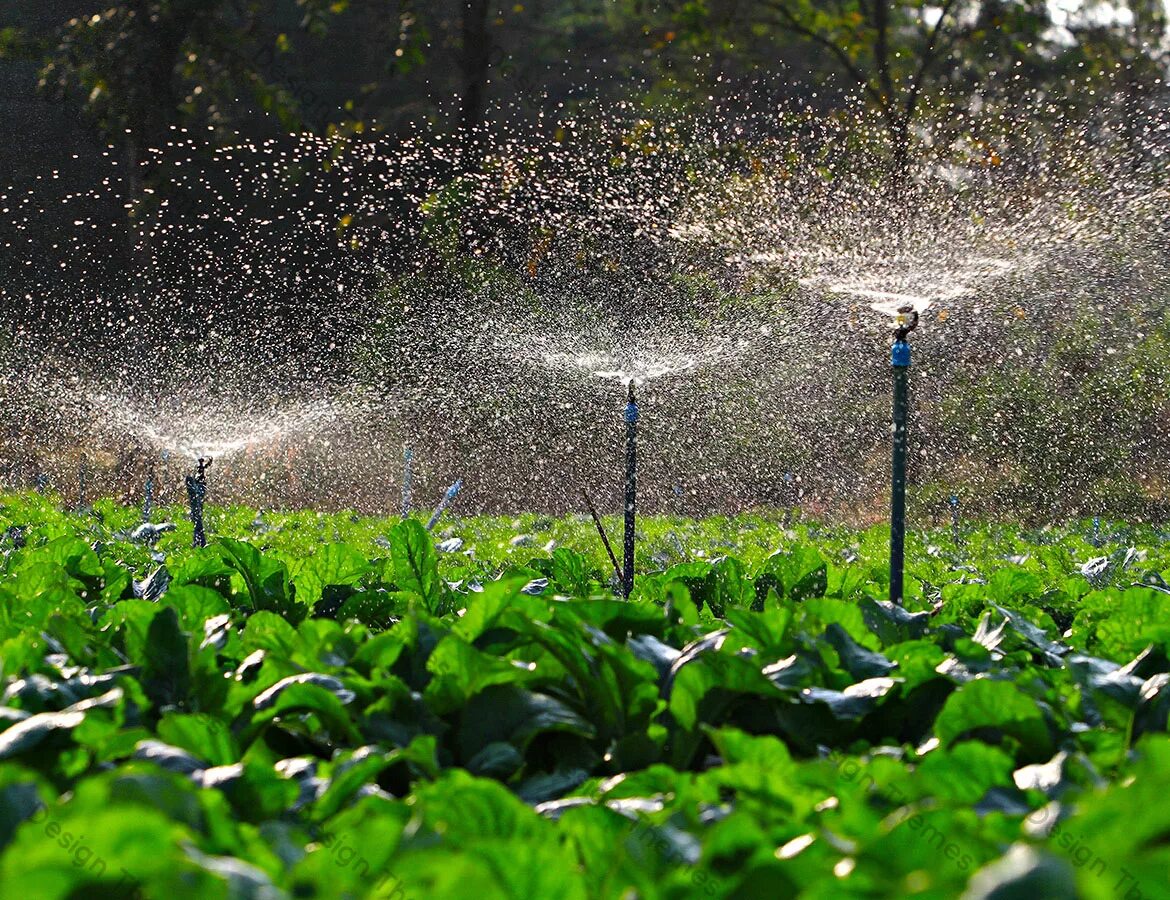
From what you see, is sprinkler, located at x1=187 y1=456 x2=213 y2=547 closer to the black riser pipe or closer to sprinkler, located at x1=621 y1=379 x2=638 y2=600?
sprinkler, located at x1=621 y1=379 x2=638 y2=600

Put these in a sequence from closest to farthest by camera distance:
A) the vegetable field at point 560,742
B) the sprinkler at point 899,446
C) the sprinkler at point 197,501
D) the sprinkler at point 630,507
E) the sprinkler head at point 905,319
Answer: the vegetable field at point 560,742 → the sprinkler at point 899,446 → the sprinkler head at point 905,319 → the sprinkler at point 630,507 → the sprinkler at point 197,501

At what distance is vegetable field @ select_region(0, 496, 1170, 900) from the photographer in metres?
1.11

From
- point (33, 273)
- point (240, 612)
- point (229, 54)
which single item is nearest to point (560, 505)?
point (229, 54)

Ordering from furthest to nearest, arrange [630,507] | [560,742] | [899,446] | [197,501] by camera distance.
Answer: [197,501] < [630,507] < [899,446] < [560,742]

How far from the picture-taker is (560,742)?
202cm

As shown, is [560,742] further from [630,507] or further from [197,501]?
[197,501]

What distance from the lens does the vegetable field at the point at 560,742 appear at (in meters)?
1.11

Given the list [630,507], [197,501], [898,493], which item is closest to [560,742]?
[898,493]

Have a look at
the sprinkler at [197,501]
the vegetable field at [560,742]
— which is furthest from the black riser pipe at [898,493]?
the sprinkler at [197,501]

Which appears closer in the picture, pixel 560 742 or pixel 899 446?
pixel 560 742

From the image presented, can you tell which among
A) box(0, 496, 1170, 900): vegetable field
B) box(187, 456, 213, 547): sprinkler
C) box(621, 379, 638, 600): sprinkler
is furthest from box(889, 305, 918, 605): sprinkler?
box(187, 456, 213, 547): sprinkler

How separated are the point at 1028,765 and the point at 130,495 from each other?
55.3 feet

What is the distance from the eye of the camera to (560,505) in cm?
1705

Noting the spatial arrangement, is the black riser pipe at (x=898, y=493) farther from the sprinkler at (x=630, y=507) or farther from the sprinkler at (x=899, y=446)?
the sprinkler at (x=630, y=507)
